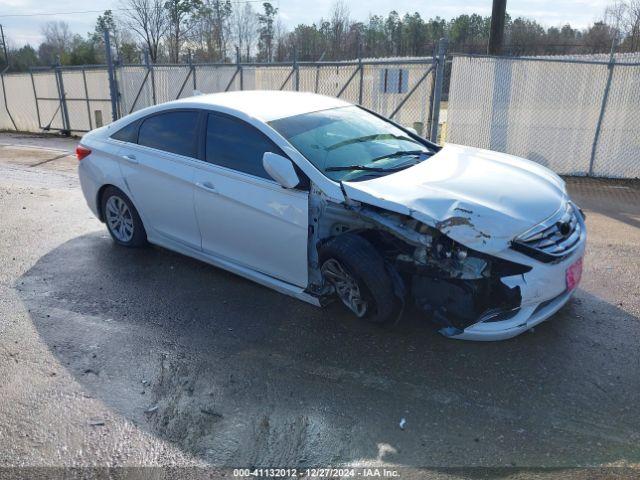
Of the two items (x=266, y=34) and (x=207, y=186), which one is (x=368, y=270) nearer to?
(x=207, y=186)

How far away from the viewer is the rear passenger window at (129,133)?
528cm

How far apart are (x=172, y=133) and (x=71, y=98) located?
13.3 metres

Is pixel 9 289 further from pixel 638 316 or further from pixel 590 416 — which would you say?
pixel 638 316

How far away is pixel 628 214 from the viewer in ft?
22.7

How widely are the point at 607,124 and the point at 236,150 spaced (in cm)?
739

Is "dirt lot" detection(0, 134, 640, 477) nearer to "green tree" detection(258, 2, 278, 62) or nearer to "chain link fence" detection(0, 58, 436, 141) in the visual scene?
"chain link fence" detection(0, 58, 436, 141)

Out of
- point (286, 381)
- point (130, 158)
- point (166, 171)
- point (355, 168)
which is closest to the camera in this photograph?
point (286, 381)

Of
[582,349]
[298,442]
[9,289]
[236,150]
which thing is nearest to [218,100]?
[236,150]

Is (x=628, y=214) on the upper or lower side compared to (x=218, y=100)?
lower

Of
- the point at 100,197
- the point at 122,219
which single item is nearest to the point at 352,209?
the point at 122,219

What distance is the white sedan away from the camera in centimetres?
342

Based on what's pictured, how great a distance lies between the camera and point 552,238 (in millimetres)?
3525

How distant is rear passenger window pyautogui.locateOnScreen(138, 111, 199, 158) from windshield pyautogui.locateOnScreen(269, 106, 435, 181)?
35.3 inches

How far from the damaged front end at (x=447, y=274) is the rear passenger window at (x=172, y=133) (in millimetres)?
1859
